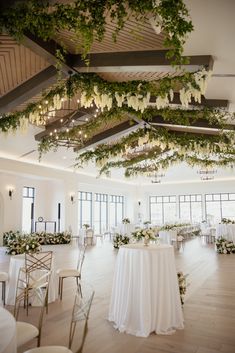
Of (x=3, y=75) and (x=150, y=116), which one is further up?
(x=3, y=75)

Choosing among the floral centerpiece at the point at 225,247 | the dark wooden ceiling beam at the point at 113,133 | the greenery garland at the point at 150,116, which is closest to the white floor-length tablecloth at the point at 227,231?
the floral centerpiece at the point at 225,247

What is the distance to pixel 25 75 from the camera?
5.88 metres

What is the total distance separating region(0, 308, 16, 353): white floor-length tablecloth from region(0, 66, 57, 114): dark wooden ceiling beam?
443cm

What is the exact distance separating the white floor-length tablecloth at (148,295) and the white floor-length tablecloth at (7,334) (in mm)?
1979

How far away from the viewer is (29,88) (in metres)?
5.96

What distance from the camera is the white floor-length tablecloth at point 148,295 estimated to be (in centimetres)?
383

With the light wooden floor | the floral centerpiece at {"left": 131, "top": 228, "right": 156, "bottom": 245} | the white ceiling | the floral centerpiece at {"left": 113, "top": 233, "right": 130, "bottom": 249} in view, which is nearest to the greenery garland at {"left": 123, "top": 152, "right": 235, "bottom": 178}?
the floral centerpiece at {"left": 113, "top": 233, "right": 130, "bottom": 249}

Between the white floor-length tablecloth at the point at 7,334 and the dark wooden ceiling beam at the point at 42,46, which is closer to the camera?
the white floor-length tablecloth at the point at 7,334

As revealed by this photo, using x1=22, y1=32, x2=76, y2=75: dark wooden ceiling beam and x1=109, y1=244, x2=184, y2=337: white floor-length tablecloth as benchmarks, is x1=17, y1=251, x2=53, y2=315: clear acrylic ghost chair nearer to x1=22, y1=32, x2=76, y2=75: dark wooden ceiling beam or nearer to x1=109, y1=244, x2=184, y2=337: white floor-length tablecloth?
A: x1=109, y1=244, x2=184, y2=337: white floor-length tablecloth

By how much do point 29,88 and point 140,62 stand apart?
7.86ft

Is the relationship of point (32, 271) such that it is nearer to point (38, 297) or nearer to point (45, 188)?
point (38, 297)

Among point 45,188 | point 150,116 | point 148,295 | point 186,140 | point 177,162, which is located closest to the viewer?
point 148,295

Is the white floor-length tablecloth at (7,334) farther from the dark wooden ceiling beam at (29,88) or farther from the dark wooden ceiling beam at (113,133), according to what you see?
the dark wooden ceiling beam at (113,133)

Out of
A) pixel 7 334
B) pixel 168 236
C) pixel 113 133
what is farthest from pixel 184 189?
pixel 7 334
